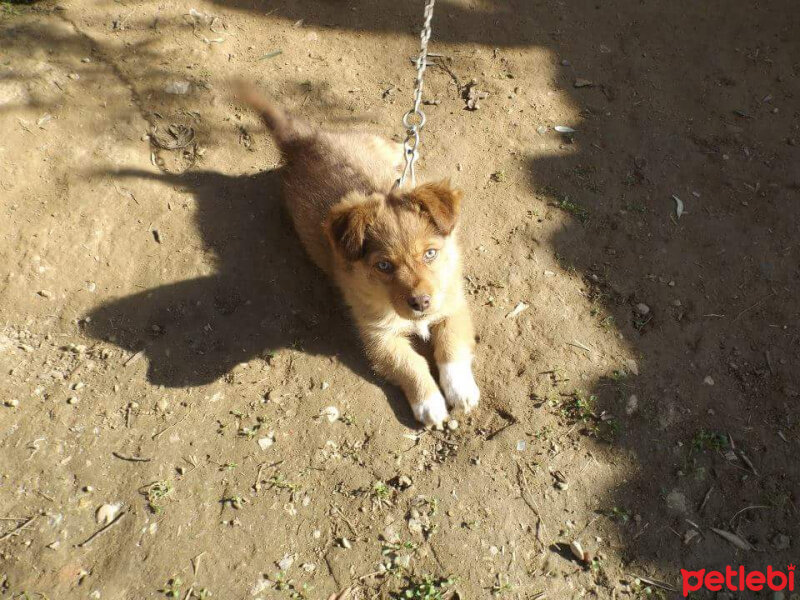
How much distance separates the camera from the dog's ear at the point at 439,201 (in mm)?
3529

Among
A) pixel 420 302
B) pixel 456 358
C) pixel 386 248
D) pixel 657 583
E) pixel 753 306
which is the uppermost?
pixel 386 248

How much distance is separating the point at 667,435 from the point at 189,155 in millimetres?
4856

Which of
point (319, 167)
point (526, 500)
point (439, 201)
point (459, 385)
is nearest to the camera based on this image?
point (526, 500)

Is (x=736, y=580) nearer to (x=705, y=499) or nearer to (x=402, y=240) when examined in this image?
(x=705, y=499)

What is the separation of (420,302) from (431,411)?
34.4 inches

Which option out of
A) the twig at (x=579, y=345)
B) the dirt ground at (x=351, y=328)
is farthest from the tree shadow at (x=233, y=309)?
the twig at (x=579, y=345)

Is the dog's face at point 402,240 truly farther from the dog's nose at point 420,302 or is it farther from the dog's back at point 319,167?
the dog's back at point 319,167

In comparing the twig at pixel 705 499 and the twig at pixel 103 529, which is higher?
the twig at pixel 705 499

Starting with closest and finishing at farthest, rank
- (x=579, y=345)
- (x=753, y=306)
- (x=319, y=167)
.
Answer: (x=579, y=345) < (x=753, y=306) < (x=319, y=167)

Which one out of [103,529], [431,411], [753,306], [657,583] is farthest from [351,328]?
[753,306]

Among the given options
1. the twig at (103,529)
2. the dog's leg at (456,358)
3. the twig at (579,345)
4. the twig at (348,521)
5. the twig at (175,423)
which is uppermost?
the twig at (579,345)

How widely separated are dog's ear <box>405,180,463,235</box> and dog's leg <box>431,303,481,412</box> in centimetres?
82

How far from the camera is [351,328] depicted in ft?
14.2

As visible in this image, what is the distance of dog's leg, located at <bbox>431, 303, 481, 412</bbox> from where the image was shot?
3.81 metres
